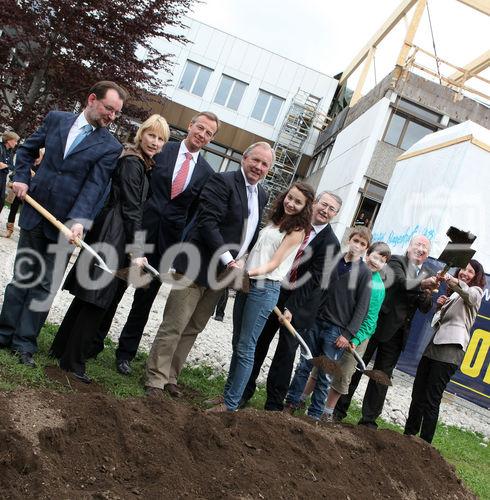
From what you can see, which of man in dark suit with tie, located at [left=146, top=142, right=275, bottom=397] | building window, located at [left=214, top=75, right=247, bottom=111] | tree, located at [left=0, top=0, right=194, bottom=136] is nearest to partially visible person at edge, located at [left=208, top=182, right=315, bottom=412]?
man in dark suit with tie, located at [left=146, top=142, right=275, bottom=397]

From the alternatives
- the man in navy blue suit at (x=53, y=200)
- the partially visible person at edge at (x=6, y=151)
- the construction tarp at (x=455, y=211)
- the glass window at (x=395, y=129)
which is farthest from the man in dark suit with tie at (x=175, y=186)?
the glass window at (x=395, y=129)

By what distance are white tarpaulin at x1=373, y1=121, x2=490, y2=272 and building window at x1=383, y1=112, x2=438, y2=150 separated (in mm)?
10283

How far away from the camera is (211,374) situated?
21.1ft

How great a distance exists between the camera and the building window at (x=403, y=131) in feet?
70.7

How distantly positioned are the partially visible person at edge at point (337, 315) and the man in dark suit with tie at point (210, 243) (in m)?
1.15

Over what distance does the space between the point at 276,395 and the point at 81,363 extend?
1.69 m

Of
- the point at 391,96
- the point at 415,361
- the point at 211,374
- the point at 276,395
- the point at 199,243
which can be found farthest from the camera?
the point at 391,96

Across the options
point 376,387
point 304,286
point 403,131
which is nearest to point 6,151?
point 304,286

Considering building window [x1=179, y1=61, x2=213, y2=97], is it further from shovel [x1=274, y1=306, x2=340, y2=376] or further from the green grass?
shovel [x1=274, y1=306, x2=340, y2=376]

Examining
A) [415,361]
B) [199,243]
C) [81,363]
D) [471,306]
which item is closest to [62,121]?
[199,243]

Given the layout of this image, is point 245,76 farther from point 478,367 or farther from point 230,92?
point 478,367

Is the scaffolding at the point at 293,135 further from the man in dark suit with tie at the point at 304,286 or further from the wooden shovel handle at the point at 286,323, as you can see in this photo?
the wooden shovel handle at the point at 286,323

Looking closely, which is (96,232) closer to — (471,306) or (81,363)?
(81,363)

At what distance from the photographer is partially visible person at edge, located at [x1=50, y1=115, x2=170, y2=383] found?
457cm
